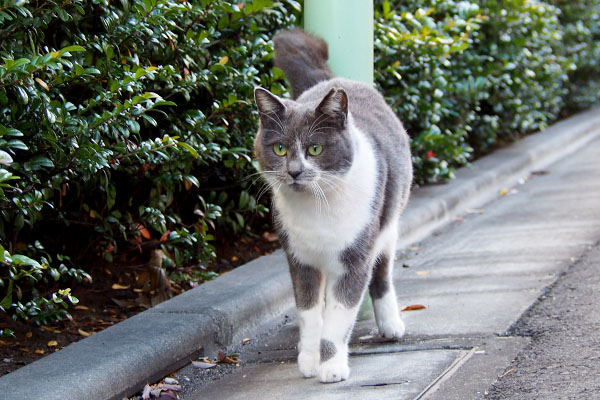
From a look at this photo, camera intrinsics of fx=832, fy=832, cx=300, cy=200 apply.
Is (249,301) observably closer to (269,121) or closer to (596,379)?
(269,121)

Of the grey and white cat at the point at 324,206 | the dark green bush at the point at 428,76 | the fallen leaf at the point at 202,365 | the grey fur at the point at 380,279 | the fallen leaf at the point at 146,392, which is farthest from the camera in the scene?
the dark green bush at the point at 428,76

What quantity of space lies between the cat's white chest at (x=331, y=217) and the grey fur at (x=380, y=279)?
53cm

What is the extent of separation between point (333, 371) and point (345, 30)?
1.84 metres

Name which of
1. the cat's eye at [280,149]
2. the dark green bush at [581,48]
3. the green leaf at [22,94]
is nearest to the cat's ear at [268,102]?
the cat's eye at [280,149]

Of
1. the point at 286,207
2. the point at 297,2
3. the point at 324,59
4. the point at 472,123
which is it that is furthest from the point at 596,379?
the point at 472,123

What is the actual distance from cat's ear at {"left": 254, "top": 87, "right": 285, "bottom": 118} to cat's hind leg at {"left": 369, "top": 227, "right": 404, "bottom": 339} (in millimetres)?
876

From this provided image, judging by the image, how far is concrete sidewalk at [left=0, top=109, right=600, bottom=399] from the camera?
335cm

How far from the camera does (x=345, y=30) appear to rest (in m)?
4.38

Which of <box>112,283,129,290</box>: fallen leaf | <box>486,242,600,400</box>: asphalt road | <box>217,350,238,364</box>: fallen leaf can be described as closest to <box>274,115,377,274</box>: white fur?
<box>217,350,238,364</box>: fallen leaf

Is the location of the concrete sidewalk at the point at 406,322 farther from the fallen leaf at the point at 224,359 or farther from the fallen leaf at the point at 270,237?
the fallen leaf at the point at 270,237

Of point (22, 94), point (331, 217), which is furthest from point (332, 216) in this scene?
point (22, 94)

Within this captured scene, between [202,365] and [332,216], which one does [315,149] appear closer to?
[332,216]

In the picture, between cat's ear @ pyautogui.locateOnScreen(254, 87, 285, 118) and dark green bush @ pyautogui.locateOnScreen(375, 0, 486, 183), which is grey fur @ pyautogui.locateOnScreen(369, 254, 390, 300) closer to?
cat's ear @ pyautogui.locateOnScreen(254, 87, 285, 118)

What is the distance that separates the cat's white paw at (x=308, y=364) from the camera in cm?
363
